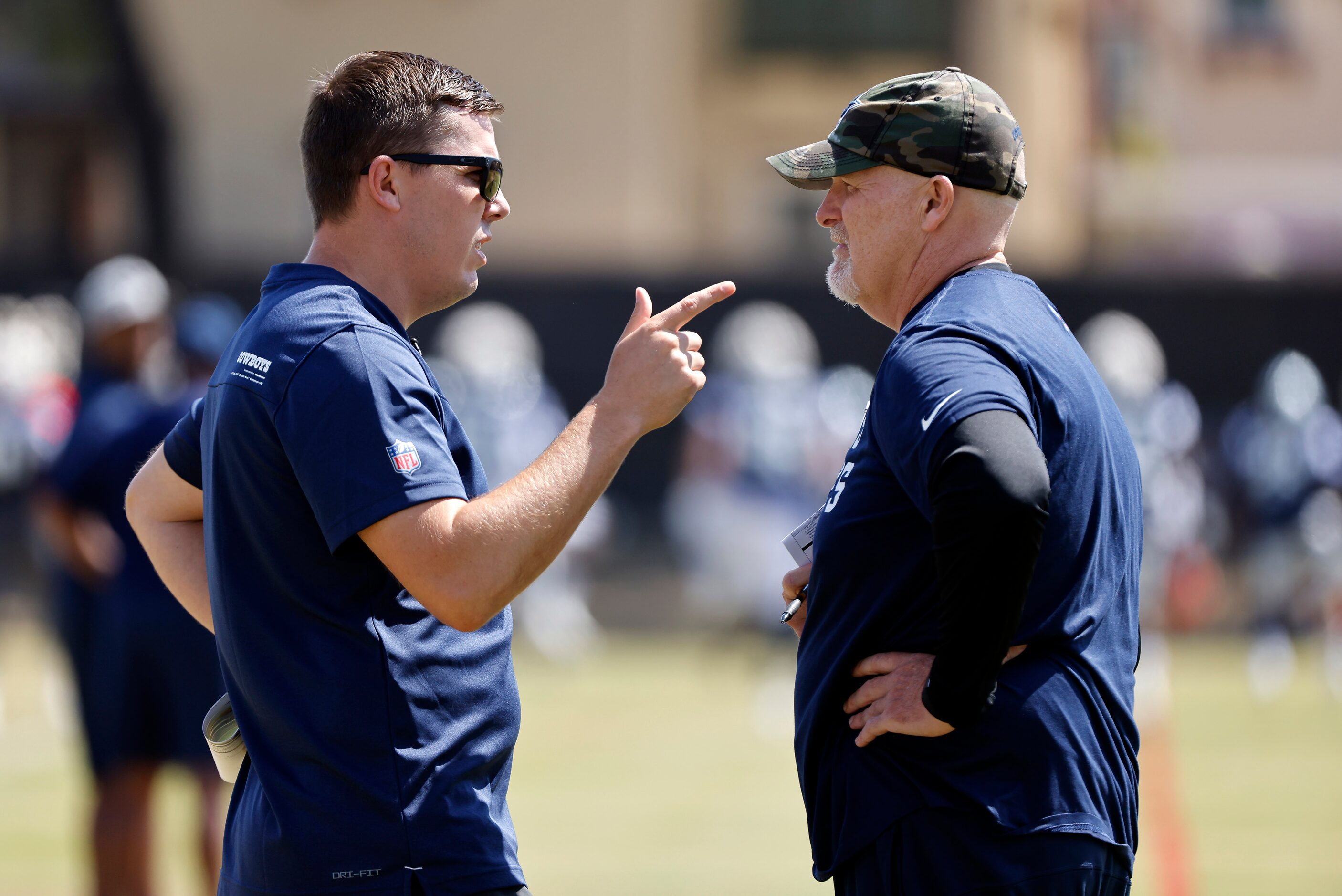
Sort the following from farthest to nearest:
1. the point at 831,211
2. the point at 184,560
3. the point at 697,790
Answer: the point at 697,790 → the point at 184,560 → the point at 831,211

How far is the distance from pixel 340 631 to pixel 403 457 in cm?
32

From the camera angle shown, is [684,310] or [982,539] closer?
[982,539]

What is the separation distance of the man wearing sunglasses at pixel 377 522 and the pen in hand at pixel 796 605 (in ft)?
1.80

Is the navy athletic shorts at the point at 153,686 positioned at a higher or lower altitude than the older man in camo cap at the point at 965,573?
lower

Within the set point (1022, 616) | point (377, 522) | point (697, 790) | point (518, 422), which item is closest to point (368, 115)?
point (377, 522)

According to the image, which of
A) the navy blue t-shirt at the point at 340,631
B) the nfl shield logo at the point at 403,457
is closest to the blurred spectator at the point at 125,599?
the navy blue t-shirt at the point at 340,631

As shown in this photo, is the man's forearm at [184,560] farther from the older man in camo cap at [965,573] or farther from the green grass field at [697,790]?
the green grass field at [697,790]

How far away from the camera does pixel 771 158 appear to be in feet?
9.82

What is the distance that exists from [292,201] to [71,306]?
6.86m

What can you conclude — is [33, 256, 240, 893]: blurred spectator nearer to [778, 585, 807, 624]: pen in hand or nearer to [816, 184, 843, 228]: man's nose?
[778, 585, 807, 624]: pen in hand

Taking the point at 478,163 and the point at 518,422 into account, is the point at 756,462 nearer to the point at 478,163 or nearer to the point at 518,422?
the point at 518,422

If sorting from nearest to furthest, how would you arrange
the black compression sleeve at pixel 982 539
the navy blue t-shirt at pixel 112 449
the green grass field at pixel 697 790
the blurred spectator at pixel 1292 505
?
1. the black compression sleeve at pixel 982 539
2. the navy blue t-shirt at pixel 112 449
3. the green grass field at pixel 697 790
4. the blurred spectator at pixel 1292 505

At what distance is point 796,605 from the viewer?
2.98 meters

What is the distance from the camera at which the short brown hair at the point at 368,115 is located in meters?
2.64
